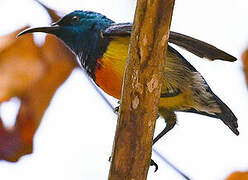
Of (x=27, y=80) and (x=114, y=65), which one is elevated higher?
(x=114, y=65)

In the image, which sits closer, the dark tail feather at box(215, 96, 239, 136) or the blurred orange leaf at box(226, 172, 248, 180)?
the dark tail feather at box(215, 96, 239, 136)

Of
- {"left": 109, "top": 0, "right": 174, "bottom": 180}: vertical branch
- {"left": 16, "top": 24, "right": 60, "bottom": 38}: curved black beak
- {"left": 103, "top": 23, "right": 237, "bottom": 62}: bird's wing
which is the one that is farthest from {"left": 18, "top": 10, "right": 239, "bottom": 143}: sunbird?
{"left": 109, "top": 0, "right": 174, "bottom": 180}: vertical branch

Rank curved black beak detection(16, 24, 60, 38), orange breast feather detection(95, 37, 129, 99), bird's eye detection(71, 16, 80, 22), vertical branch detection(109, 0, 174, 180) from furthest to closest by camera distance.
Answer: bird's eye detection(71, 16, 80, 22) < curved black beak detection(16, 24, 60, 38) < orange breast feather detection(95, 37, 129, 99) < vertical branch detection(109, 0, 174, 180)

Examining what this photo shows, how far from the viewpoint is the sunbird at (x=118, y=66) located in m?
1.80

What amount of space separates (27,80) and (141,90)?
107 centimetres

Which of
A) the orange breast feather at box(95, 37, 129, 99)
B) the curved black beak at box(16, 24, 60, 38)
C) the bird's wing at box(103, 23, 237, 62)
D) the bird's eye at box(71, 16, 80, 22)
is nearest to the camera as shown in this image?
the bird's wing at box(103, 23, 237, 62)

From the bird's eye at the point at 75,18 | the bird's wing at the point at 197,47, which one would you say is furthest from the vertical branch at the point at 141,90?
the bird's eye at the point at 75,18

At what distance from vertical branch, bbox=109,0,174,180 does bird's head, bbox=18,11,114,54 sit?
0.77m

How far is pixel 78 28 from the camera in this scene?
6.68 feet

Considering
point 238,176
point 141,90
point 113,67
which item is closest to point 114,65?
point 113,67

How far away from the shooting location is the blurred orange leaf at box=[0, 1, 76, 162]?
6.93 feet

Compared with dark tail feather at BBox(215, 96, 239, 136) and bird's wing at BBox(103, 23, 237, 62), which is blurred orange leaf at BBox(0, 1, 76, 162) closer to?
dark tail feather at BBox(215, 96, 239, 136)

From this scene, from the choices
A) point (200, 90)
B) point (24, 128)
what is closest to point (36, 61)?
point (24, 128)

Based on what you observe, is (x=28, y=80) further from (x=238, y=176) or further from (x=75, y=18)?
(x=238, y=176)
